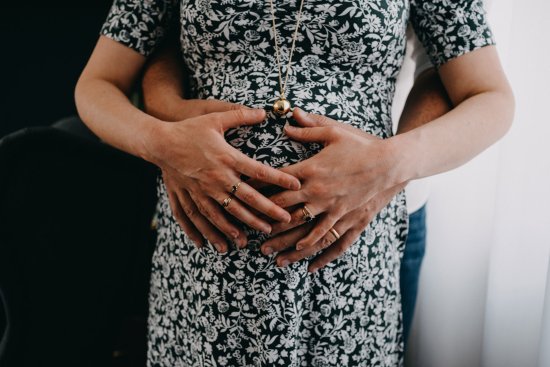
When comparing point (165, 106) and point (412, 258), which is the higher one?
point (165, 106)

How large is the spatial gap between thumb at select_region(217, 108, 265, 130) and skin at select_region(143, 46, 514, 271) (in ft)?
0.19

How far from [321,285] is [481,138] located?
36 centimetres

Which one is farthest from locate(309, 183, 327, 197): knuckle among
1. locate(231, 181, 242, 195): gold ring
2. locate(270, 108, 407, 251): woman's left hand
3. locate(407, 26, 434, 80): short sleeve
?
locate(407, 26, 434, 80): short sleeve

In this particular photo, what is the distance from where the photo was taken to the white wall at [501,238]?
0.89 m

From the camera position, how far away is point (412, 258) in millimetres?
1079

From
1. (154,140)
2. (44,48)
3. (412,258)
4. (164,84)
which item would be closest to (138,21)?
(164,84)

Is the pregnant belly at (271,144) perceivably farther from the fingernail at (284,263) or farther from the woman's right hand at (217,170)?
the fingernail at (284,263)

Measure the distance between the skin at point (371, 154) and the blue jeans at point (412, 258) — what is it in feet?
1.06

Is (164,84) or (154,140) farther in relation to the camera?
(164,84)

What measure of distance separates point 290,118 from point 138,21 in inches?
14.0

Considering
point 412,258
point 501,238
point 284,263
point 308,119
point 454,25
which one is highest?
point 454,25

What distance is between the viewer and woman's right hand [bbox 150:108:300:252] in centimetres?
65

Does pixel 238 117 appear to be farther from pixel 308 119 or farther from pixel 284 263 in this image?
pixel 284 263

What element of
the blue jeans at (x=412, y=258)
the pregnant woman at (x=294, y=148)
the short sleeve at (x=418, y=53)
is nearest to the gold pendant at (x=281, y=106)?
the pregnant woman at (x=294, y=148)
